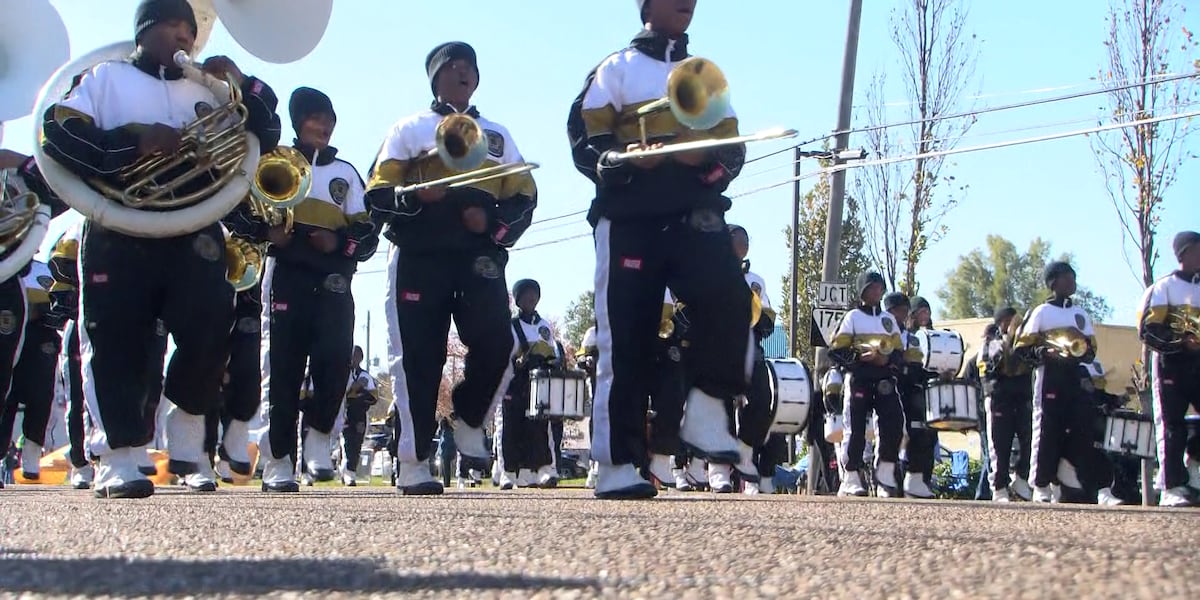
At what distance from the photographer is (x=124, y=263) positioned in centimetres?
573

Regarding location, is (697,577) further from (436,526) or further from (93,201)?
(93,201)

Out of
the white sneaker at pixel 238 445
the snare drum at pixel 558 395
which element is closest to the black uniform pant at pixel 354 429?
the snare drum at pixel 558 395

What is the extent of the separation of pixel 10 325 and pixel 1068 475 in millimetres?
7225

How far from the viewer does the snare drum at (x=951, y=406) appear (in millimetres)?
11703

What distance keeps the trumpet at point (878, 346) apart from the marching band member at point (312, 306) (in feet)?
14.9

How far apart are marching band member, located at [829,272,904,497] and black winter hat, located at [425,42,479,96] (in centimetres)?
499

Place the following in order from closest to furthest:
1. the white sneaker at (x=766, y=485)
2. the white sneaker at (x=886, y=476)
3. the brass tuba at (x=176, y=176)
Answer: the brass tuba at (x=176, y=176) < the white sneaker at (x=886, y=476) < the white sneaker at (x=766, y=485)

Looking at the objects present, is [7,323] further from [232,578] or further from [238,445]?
[232,578]

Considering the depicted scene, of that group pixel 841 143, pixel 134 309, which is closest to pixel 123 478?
pixel 134 309

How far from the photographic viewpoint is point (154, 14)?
5.94 meters

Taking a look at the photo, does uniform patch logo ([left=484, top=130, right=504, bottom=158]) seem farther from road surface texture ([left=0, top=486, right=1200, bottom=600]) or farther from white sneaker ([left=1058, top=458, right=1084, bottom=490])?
white sneaker ([left=1058, top=458, right=1084, bottom=490])

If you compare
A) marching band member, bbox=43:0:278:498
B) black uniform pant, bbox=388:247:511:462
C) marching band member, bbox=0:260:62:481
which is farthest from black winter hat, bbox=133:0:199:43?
marching band member, bbox=0:260:62:481

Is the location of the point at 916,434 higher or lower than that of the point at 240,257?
lower

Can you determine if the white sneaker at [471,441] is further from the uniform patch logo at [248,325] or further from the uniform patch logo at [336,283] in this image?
the uniform patch logo at [248,325]
